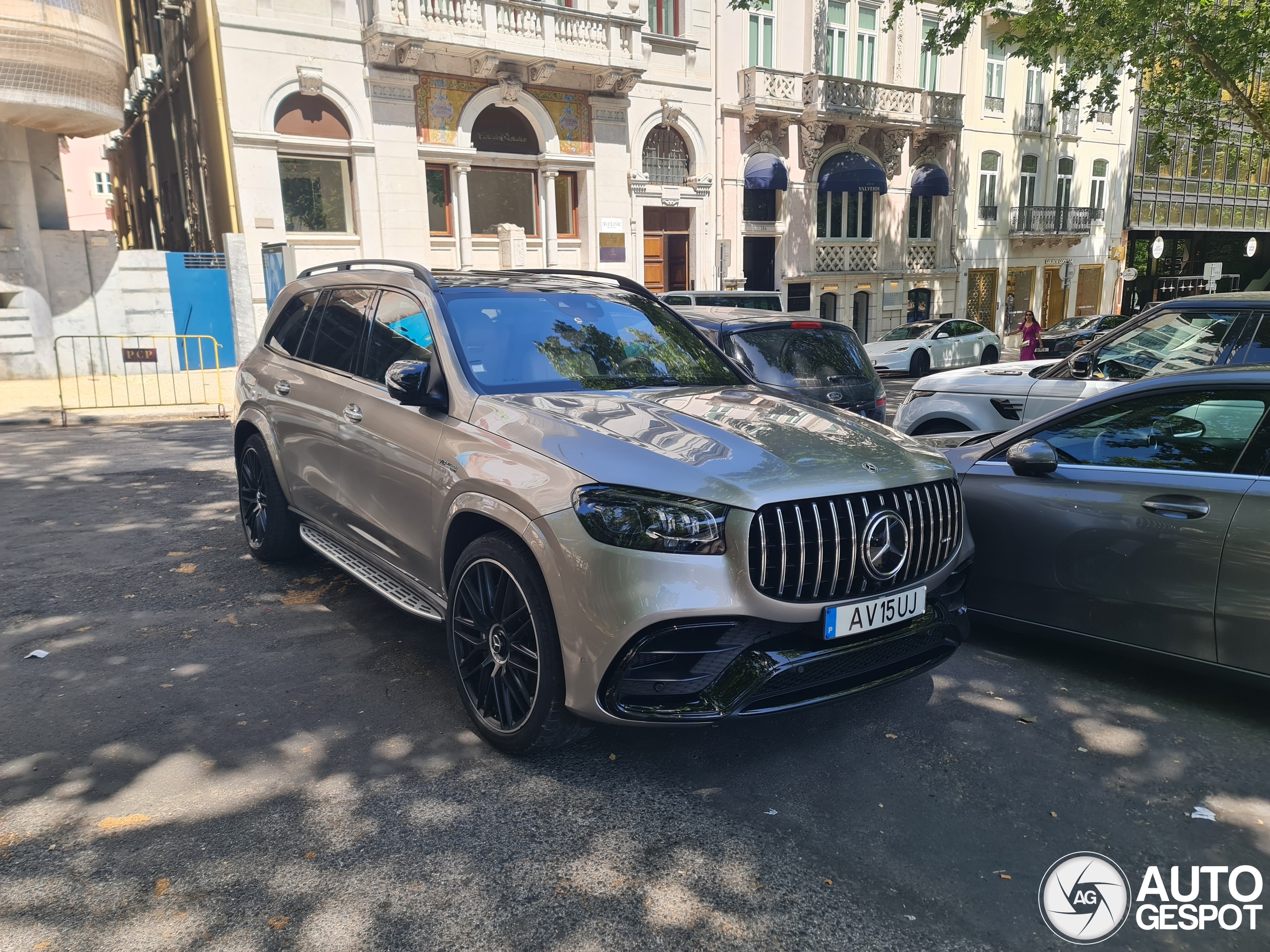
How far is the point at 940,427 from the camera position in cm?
811

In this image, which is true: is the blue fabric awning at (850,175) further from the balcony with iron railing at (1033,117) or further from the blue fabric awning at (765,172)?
the balcony with iron railing at (1033,117)

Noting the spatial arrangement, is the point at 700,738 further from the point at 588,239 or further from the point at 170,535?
the point at 588,239

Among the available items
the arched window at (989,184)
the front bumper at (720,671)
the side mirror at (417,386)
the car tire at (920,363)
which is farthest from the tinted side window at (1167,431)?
the arched window at (989,184)

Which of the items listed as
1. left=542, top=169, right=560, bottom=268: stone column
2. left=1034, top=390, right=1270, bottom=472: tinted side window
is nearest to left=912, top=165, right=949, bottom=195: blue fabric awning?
left=542, top=169, right=560, bottom=268: stone column

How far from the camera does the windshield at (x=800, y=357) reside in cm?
784

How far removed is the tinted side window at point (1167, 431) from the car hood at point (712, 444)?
1018 mm

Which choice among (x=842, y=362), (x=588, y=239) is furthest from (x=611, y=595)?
(x=588, y=239)

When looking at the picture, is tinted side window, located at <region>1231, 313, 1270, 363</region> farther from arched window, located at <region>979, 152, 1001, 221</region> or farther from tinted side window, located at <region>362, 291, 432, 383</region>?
arched window, located at <region>979, 152, 1001, 221</region>

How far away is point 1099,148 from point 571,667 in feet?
135

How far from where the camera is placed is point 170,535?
22.1 ft

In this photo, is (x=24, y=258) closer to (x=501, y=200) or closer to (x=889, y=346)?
(x=501, y=200)

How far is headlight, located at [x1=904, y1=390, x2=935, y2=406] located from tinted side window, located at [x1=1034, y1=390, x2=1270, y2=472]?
351cm

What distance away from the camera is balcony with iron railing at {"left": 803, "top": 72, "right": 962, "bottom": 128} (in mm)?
26688

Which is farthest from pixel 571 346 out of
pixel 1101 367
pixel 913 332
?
pixel 913 332
